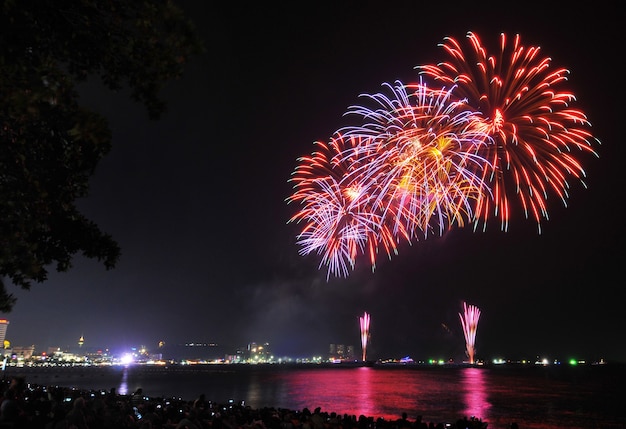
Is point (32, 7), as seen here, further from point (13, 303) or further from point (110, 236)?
point (13, 303)

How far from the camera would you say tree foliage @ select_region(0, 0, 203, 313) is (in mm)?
5012

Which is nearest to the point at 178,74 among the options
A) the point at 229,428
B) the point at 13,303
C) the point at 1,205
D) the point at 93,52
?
the point at 93,52

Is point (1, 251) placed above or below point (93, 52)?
below

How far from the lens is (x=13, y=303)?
696cm

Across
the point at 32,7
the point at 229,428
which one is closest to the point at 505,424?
the point at 229,428

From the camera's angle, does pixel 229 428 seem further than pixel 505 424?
No

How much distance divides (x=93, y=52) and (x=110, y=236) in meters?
2.61

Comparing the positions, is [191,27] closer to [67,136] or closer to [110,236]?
[67,136]

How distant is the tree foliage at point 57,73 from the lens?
5.01 metres

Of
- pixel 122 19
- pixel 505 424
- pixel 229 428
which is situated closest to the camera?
pixel 122 19

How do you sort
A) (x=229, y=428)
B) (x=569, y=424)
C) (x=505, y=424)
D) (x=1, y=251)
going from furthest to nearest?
(x=569, y=424) → (x=505, y=424) → (x=229, y=428) → (x=1, y=251)

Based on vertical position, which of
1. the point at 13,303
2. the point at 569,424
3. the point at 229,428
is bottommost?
the point at 569,424

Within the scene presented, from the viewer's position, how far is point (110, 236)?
6879 mm

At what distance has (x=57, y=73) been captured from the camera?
538cm
